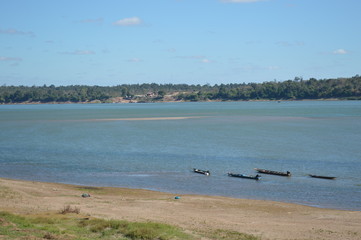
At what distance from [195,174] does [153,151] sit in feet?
61.7

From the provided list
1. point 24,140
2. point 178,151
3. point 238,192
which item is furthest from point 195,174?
point 24,140

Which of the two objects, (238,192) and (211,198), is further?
(238,192)

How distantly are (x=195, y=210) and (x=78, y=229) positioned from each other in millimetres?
11072

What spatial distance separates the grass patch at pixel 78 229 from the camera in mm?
22703

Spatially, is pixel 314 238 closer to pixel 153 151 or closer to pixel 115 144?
pixel 153 151

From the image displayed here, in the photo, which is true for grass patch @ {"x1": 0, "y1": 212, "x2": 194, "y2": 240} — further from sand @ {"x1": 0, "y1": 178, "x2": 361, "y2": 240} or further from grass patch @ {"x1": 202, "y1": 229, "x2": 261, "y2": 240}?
sand @ {"x1": 0, "y1": 178, "x2": 361, "y2": 240}

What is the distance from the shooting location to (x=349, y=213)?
33219 millimetres

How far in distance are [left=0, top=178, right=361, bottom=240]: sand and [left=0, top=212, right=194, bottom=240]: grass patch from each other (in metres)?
2.57

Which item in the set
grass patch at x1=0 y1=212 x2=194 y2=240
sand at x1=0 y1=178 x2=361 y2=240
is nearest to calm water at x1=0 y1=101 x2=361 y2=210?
sand at x1=0 y1=178 x2=361 y2=240

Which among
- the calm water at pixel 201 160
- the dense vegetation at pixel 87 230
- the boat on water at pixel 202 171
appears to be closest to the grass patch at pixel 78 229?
the dense vegetation at pixel 87 230

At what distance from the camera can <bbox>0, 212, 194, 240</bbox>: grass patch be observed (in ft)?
74.5

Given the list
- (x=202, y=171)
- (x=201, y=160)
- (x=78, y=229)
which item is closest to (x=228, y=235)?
(x=78, y=229)

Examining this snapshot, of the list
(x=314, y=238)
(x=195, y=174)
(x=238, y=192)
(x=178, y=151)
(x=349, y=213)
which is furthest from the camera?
(x=178, y=151)

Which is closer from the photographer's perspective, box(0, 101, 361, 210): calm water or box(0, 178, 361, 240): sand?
box(0, 178, 361, 240): sand
